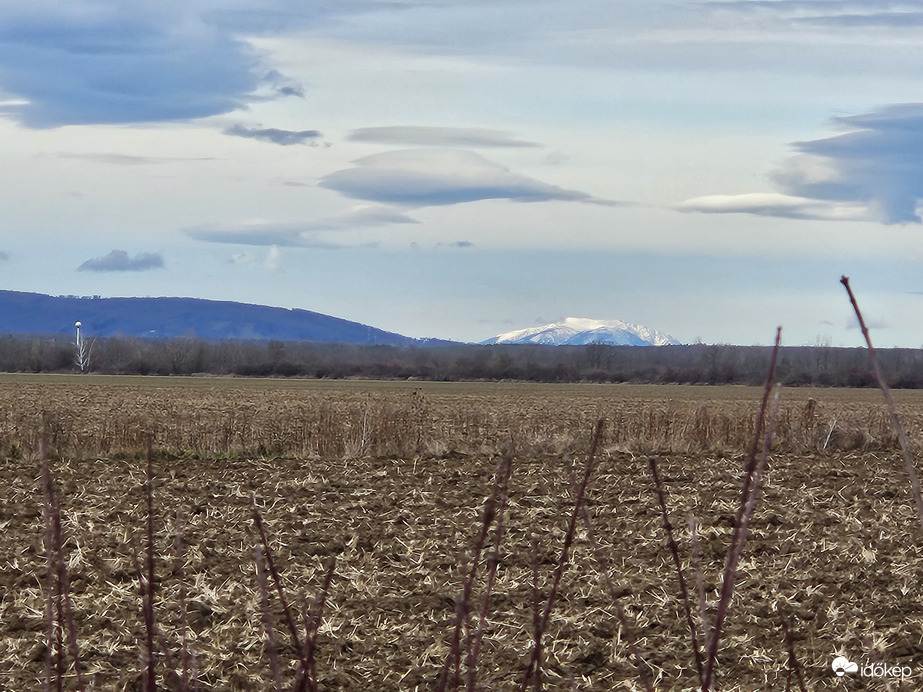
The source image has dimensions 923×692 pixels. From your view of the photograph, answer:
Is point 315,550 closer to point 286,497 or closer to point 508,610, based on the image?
point 508,610

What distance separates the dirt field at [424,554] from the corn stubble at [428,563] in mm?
37

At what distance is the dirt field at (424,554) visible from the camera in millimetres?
7910

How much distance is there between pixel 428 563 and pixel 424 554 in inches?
17.1

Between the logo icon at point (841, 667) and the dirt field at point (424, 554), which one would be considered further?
the dirt field at point (424, 554)

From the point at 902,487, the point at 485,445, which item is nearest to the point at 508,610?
the point at 902,487

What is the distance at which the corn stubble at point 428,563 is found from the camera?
297 inches

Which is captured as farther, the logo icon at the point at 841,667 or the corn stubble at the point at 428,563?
the corn stubble at the point at 428,563

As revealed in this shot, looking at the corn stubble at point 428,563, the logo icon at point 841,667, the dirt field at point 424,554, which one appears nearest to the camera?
the logo icon at point 841,667

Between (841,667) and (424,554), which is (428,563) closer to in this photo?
(424,554)

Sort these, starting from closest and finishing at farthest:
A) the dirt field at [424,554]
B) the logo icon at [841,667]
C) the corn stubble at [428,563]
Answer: the logo icon at [841,667] < the corn stubble at [428,563] < the dirt field at [424,554]

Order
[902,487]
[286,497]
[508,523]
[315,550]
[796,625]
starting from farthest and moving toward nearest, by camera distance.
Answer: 1. [902,487]
2. [286,497]
3. [508,523]
4. [315,550]
5. [796,625]

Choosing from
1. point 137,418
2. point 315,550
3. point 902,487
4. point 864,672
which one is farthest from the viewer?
point 137,418

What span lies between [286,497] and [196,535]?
3.19 metres

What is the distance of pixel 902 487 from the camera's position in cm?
1714
